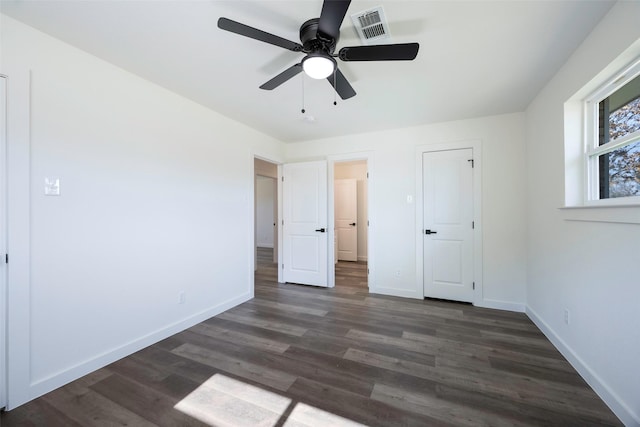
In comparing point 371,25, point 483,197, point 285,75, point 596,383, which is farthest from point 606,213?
point 285,75

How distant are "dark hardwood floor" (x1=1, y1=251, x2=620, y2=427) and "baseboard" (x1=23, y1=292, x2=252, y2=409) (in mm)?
52

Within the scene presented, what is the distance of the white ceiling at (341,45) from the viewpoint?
1.55m

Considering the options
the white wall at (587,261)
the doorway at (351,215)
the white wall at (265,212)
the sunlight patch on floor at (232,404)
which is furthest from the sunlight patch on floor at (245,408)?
the white wall at (265,212)

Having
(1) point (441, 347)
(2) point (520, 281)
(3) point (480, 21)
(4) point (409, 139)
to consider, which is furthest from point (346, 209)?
(3) point (480, 21)

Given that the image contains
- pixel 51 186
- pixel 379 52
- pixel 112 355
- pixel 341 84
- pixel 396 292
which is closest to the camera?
pixel 379 52

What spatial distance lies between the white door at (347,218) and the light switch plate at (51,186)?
5210mm

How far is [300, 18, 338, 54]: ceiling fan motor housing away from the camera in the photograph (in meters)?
1.57

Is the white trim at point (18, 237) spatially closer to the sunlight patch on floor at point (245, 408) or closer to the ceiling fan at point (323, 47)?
the sunlight patch on floor at point (245, 408)

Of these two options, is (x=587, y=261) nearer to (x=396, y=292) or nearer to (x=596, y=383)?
(x=596, y=383)

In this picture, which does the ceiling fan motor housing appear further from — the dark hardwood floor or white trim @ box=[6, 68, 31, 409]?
the dark hardwood floor

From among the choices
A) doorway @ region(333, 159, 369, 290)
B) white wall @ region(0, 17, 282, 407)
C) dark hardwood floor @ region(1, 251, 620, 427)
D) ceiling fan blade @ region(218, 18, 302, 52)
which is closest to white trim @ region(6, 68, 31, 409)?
white wall @ region(0, 17, 282, 407)

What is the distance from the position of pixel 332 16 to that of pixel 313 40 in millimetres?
296

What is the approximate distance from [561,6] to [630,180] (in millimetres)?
1189

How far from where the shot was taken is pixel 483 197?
10.8 ft
